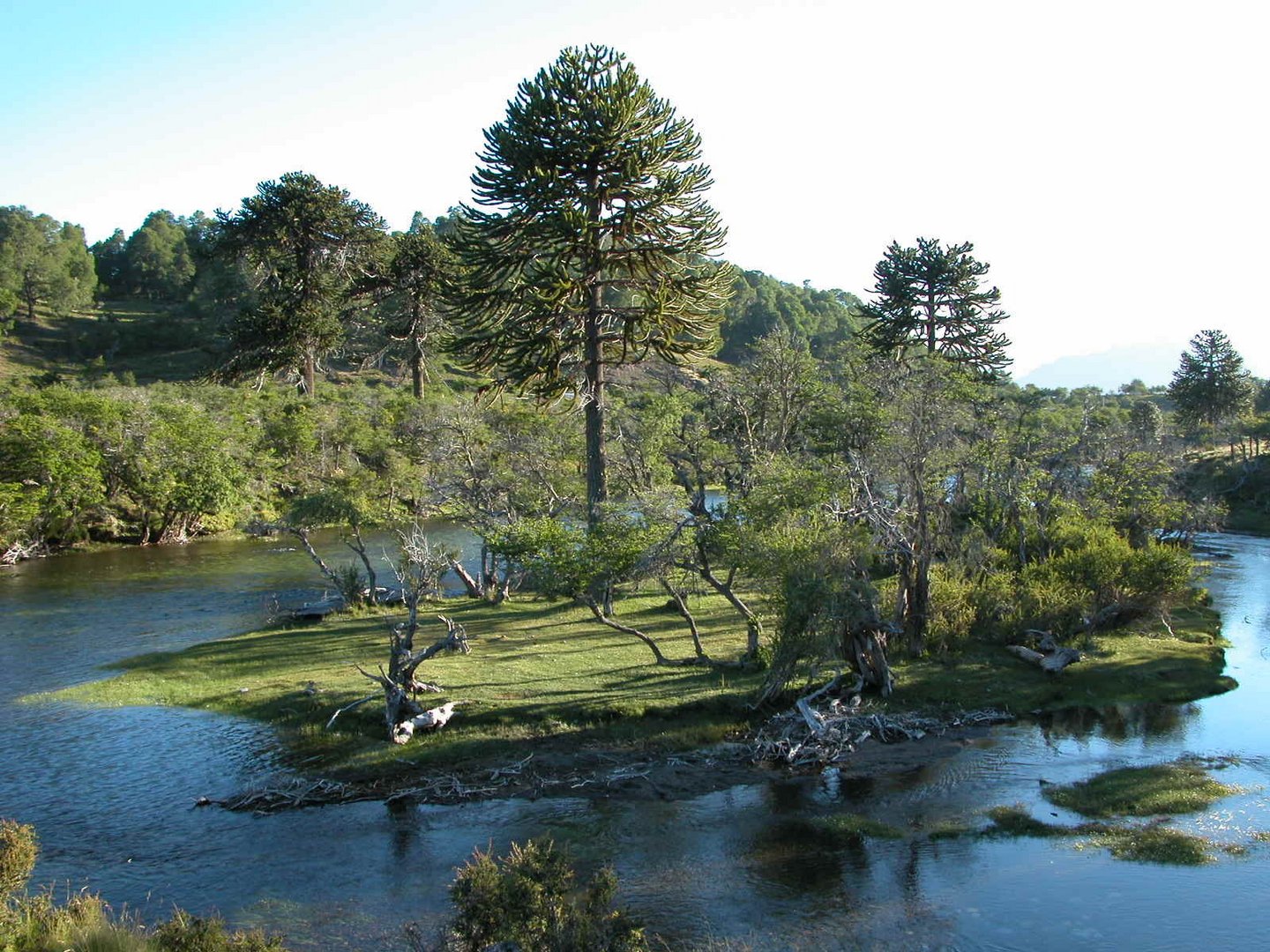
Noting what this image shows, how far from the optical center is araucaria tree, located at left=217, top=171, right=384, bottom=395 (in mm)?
47344

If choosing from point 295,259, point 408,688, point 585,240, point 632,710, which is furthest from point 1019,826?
point 295,259

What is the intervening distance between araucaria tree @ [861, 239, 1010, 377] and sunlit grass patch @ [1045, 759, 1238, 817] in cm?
2778

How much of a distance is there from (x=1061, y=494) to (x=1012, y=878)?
2084 centimetres

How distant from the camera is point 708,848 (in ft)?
45.7

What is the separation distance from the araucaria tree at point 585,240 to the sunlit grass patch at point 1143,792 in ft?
41.7

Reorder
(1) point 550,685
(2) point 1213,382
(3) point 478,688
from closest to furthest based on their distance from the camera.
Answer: (3) point 478,688
(1) point 550,685
(2) point 1213,382

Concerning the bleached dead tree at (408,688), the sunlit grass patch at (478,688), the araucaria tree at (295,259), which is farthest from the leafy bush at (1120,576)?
the araucaria tree at (295,259)

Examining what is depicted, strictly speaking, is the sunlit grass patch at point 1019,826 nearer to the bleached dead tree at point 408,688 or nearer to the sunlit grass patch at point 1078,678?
the sunlit grass patch at point 1078,678

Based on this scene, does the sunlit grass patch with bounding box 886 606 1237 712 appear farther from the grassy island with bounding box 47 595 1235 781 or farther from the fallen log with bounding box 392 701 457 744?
the fallen log with bounding box 392 701 457 744

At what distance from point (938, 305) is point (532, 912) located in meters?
38.6

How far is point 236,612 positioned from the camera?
29656 millimetres

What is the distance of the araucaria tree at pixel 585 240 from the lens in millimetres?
24469

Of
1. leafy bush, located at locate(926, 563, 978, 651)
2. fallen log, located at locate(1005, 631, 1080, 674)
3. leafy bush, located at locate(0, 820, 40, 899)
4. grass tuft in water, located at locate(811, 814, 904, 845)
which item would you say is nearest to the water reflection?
fallen log, located at locate(1005, 631, 1080, 674)

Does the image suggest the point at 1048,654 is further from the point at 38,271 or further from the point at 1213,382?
the point at 38,271
